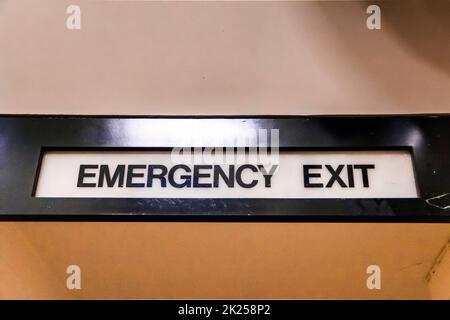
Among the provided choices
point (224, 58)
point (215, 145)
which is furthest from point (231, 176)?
point (224, 58)

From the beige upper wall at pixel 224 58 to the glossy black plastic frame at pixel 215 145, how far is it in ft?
0.19

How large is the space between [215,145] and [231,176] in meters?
0.10

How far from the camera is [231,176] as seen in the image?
1.19 meters

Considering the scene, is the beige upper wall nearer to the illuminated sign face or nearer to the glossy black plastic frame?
the glossy black plastic frame

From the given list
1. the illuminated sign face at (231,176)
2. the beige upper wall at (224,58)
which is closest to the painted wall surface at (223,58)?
the beige upper wall at (224,58)

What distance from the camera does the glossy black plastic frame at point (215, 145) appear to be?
1135mm

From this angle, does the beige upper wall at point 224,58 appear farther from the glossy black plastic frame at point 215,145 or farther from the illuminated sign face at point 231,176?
the illuminated sign face at point 231,176

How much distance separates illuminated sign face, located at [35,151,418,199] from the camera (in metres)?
A: 1.17

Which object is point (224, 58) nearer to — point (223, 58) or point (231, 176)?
point (223, 58)

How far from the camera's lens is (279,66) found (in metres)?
1.39
